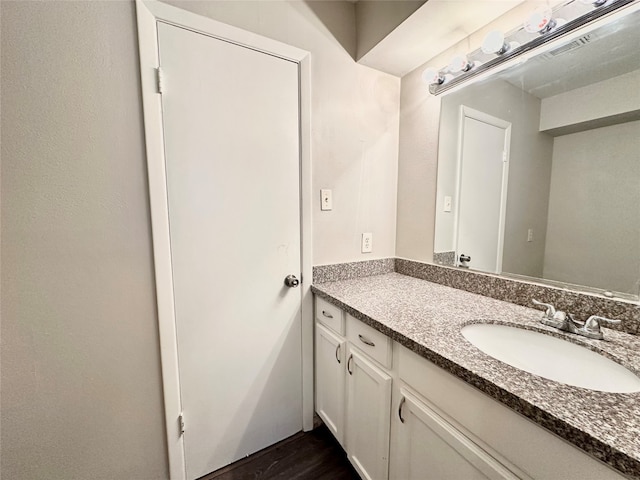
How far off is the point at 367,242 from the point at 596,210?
1.01 metres

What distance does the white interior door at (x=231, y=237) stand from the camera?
3.63 ft

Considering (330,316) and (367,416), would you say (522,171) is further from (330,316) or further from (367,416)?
(367,416)

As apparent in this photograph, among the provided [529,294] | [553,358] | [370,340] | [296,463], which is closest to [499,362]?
[553,358]

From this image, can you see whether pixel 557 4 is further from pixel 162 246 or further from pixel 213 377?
pixel 213 377

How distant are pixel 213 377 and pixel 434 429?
3.21 feet

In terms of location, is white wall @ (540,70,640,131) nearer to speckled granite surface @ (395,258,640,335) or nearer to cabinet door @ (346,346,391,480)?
speckled granite surface @ (395,258,640,335)

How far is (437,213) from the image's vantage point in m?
1.50

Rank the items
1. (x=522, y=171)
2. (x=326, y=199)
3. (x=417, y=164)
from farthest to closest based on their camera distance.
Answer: (x=417, y=164)
(x=326, y=199)
(x=522, y=171)

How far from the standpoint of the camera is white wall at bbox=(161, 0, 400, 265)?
1319 mm

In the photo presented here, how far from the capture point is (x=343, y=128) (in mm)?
1500

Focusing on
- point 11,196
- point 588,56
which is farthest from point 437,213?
point 11,196

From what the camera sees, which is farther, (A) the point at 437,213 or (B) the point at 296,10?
(A) the point at 437,213

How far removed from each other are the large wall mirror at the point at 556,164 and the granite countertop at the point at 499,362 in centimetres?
23

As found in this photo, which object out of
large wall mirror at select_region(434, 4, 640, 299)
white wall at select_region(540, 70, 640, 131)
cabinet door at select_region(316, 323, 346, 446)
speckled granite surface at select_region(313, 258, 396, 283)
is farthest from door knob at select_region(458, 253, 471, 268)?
cabinet door at select_region(316, 323, 346, 446)
